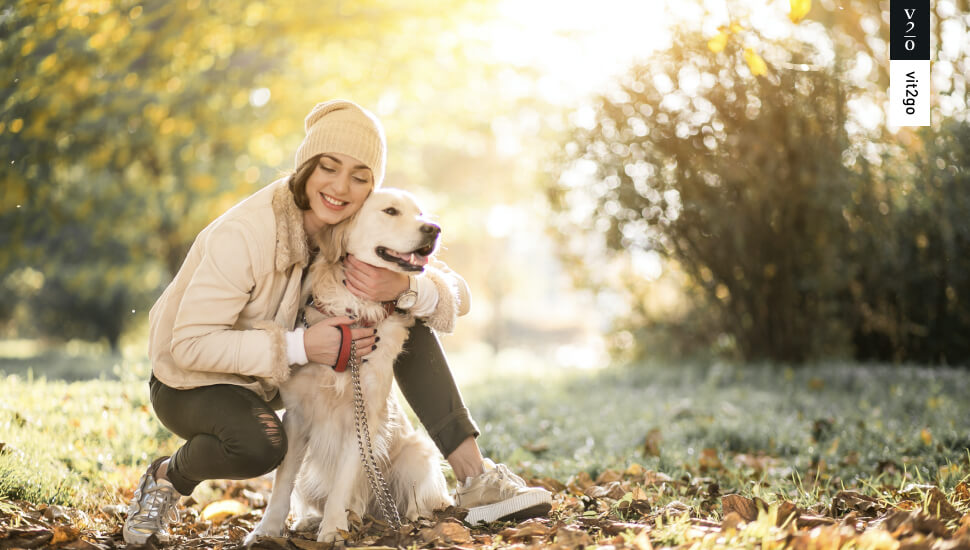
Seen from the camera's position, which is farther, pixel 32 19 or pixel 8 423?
pixel 32 19

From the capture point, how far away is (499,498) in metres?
2.55

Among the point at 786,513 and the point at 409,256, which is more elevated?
the point at 409,256

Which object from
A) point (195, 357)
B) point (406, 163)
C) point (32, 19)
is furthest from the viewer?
point (406, 163)

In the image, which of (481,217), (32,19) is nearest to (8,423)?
(32,19)

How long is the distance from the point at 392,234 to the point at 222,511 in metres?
1.26

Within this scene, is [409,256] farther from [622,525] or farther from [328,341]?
[622,525]

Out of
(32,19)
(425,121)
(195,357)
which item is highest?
(425,121)

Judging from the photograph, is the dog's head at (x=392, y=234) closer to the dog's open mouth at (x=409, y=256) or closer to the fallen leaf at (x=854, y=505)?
the dog's open mouth at (x=409, y=256)

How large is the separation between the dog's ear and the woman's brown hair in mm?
126

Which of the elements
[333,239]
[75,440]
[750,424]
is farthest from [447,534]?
[750,424]

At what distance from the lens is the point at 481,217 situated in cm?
1383

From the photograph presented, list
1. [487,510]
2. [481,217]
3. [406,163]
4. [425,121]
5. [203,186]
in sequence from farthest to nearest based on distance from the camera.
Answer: [481,217] < [406,163] < [425,121] < [203,186] < [487,510]

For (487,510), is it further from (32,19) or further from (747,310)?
(747,310)

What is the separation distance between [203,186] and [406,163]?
11.2 ft
